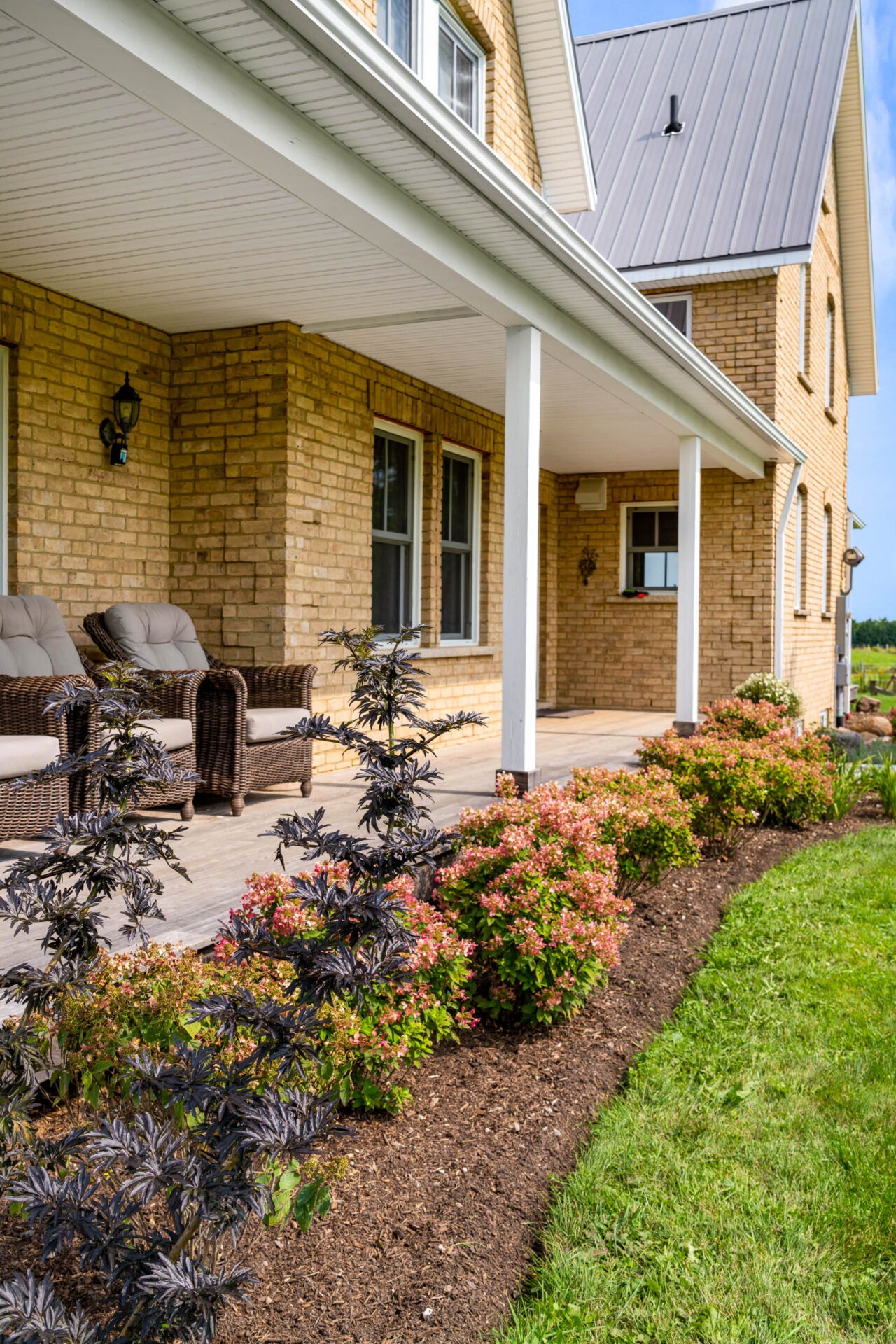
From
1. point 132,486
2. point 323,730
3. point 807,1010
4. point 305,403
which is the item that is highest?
point 305,403

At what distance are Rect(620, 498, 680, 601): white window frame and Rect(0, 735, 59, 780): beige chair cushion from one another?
8695 millimetres

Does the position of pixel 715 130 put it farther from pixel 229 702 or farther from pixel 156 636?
pixel 229 702

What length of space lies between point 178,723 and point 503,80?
6.20m

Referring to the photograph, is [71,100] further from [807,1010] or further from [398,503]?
[398,503]

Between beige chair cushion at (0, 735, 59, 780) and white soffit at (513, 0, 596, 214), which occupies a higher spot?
white soffit at (513, 0, 596, 214)

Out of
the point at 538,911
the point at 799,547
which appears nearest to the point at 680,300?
the point at 799,547

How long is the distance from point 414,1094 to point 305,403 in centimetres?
462

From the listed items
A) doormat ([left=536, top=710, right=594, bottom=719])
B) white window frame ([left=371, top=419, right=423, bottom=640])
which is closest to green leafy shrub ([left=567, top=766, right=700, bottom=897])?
white window frame ([left=371, top=419, right=423, bottom=640])

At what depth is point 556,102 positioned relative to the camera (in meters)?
8.98

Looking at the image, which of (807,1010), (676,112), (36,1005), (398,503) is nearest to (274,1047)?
(36,1005)

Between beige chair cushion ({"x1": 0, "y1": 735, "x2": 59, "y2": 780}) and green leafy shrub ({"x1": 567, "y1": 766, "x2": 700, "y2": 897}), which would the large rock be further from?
beige chair cushion ({"x1": 0, "y1": 735, "x2": 59, "y2": 780})

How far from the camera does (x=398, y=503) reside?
8.00 metres

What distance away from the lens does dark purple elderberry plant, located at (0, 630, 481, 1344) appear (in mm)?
1596

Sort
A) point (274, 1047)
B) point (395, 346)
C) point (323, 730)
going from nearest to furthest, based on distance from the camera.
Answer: point (274, 1047) → point (323, 730) → point (395, 346)
